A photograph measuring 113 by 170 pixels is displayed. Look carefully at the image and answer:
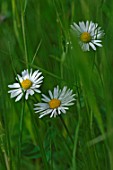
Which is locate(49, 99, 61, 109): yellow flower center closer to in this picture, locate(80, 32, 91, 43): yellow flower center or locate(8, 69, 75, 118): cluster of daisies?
locate(8, 69, 75, 118): cluster of daisies

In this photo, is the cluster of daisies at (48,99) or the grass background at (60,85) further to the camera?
the cluster of daisies at (48,99)

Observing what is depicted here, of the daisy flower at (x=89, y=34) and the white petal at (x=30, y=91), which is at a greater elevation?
the daisy flower at (x=89, y=34)

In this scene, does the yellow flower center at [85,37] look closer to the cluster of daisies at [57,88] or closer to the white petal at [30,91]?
the cluster of daisies at [57,88]

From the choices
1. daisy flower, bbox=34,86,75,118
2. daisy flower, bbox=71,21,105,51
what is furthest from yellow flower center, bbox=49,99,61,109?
daisy flower, bbox=71,21,105,51

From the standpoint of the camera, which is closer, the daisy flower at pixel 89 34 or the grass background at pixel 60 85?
the grass background at pixel 60 85

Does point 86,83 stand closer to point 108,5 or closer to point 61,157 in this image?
A: point 61,157

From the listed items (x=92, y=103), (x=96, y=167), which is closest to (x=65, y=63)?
(x=96, y=167)

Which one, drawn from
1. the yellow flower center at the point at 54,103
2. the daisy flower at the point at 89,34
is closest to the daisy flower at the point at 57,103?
the yellow flower center at the point at 54,103

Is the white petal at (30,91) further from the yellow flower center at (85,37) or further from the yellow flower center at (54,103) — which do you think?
the yellow flower center at (85,37)
